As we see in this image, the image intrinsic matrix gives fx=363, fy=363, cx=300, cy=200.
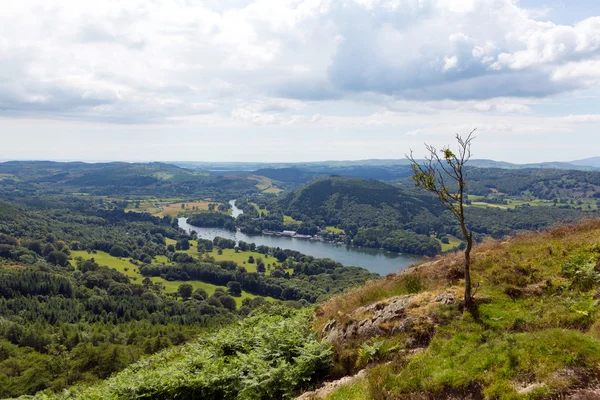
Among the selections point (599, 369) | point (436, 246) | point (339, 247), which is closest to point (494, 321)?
point (599, 369)

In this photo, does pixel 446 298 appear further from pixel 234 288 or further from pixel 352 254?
pixel 352 254

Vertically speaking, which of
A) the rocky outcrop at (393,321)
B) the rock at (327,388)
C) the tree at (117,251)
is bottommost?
the tree at (117,251)

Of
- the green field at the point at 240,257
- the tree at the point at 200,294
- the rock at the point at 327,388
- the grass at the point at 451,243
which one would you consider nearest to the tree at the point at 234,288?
the tree at the point at 200,294

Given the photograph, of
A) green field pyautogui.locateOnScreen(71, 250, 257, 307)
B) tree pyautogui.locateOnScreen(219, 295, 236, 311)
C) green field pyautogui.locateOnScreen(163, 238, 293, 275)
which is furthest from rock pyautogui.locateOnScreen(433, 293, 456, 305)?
green field pyautogui.locateOnScreen(163, 238, 293, 275)

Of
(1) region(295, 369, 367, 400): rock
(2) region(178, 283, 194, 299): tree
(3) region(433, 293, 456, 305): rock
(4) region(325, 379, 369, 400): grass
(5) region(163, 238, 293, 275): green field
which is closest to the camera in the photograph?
(4) region(325, 379, 369, 400): grass

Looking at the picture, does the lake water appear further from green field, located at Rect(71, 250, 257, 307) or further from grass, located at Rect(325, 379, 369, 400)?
grass, located at Rect(325, 379, 369, 400)

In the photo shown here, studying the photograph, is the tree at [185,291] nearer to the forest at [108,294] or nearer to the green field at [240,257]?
the forest at [108,294]
